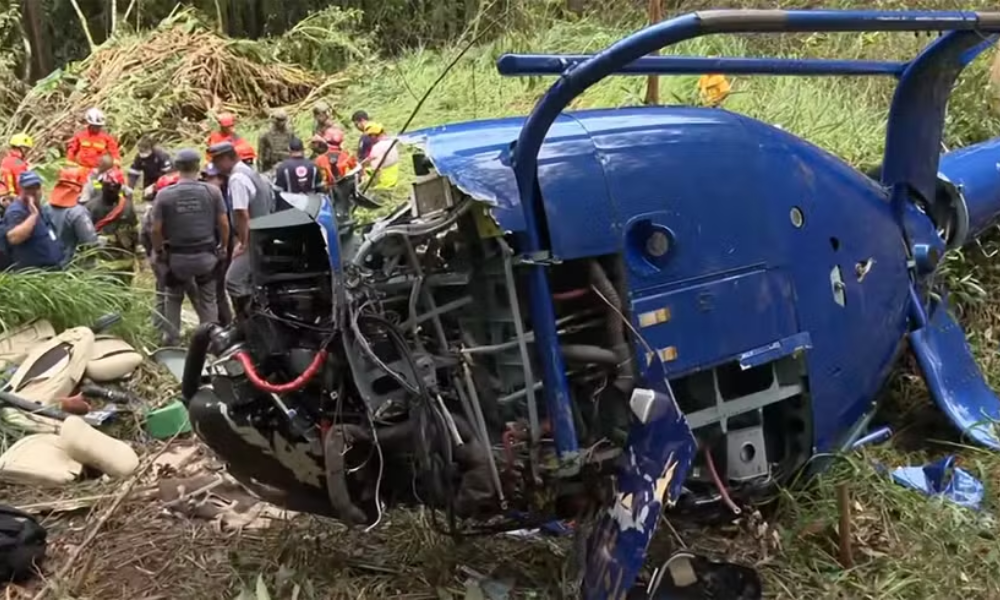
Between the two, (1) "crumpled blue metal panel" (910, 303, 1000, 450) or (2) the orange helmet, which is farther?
(2) the orange helmet

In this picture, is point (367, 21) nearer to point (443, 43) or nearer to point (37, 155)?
point (443, 43)

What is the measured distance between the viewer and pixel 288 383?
11.2ft

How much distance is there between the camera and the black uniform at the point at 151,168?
12195mm

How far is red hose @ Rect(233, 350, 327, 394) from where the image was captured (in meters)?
3.34

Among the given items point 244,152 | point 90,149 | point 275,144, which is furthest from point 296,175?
point 90,149

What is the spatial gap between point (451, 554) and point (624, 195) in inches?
58.1

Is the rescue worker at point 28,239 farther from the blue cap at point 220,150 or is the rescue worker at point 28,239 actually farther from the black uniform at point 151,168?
the black uniform at point 151,168

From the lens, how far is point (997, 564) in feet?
12.8

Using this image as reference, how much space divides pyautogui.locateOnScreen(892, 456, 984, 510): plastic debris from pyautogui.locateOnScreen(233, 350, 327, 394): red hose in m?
2.52

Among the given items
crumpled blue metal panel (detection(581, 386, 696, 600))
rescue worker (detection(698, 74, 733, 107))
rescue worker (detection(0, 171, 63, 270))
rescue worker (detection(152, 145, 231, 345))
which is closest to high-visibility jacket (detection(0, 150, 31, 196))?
rescue worker (detection(0, 171, 63, 270))

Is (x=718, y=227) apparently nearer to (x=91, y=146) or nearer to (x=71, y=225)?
(x=71, y=225)

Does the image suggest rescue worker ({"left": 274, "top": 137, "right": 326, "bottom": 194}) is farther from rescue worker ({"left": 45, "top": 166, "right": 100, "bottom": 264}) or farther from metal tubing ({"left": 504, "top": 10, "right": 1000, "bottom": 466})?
metal tubing ({"left": 504, "top": 10, "right": 1000, "bottom": 466})

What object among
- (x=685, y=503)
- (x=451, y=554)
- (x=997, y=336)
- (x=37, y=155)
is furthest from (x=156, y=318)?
(x=37, y=155)

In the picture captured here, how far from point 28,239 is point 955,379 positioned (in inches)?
260
